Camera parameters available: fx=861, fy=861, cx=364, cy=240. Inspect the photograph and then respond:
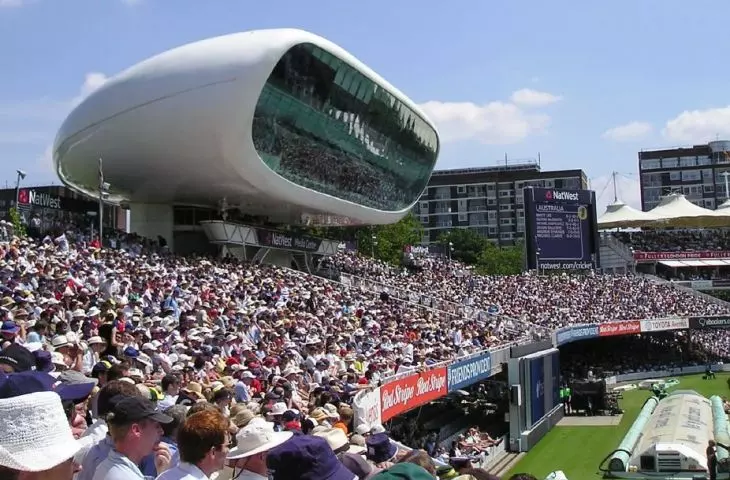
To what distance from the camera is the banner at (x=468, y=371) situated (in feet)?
80.0

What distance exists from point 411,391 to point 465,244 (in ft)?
281

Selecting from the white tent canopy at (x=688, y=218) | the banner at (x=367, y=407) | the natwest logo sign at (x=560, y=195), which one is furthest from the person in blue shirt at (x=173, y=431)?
the white tent canopy at (x=688, y=218)

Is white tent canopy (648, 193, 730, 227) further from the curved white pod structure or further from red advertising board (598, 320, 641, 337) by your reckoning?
the curved white pod structure

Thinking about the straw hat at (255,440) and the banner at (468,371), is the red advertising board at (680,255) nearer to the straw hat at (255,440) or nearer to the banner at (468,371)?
the banner at (468,371)

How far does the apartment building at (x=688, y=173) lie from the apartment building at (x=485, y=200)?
28.2 ft

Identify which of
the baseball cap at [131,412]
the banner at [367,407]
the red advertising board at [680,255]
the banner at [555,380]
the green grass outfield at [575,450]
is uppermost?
the red advertising board at [680,255]

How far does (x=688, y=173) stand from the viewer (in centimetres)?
11338

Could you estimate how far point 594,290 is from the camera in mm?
54750

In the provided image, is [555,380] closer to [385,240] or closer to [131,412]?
[131,412]

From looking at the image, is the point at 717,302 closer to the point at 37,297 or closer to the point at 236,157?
the point at 236,157

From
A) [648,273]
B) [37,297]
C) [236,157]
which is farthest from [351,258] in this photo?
[37,297]

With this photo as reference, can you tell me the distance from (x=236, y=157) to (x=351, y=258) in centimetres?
1918

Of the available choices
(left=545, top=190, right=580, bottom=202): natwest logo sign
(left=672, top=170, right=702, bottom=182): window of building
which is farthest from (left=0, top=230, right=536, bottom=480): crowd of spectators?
(left=672, top=170, right=702, bottom=182): window of building

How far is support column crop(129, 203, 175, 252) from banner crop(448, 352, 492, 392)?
1720 cm
